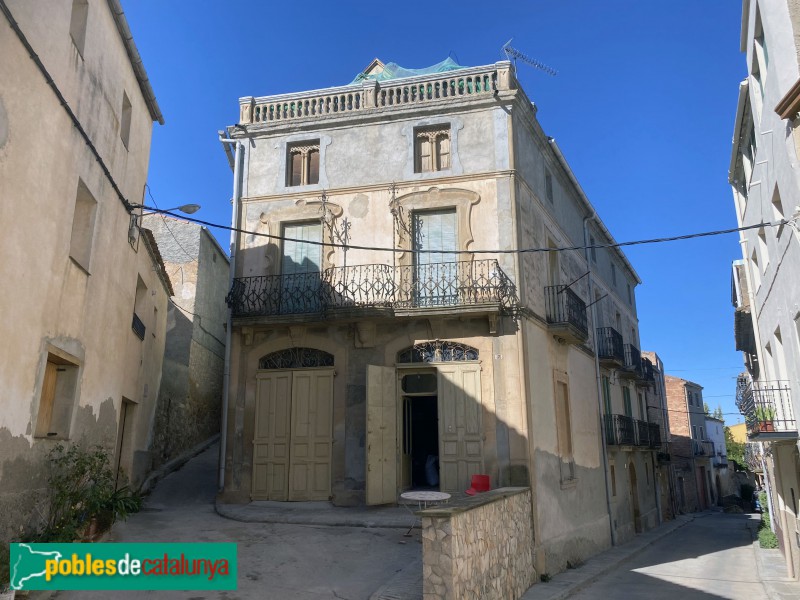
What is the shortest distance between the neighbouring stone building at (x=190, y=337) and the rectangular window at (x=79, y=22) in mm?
9965

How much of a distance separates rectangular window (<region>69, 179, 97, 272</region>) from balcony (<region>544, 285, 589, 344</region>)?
31.8ft

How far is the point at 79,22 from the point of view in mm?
8992

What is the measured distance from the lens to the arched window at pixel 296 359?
45.4ft

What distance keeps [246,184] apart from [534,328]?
7487 millimetres

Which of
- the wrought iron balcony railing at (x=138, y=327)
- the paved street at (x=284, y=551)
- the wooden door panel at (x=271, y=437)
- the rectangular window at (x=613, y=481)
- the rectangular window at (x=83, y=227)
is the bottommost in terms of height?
the paved street at (x=284, y=551)

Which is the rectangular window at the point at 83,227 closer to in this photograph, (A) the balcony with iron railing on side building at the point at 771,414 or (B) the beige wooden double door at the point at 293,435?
(B) the beige wooden double door at the point at 293,435

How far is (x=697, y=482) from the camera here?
1689 inches

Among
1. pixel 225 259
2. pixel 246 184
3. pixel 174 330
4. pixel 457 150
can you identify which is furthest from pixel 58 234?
pixel 225 259

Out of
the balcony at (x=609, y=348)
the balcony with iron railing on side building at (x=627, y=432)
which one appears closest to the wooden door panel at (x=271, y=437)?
the balcony with iron railing on side building at (x=627, y=432)

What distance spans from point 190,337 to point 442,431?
9326 millimetres

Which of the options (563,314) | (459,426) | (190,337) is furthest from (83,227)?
(563,314)

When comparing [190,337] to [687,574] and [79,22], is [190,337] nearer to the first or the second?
[79,22]

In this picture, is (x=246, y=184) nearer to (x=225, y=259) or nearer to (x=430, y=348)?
(x=430, y=348)

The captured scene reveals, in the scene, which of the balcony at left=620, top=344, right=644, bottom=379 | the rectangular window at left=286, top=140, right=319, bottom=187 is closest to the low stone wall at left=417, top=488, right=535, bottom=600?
the rectangular window at left=286, top=140, right=319, bottom=187
